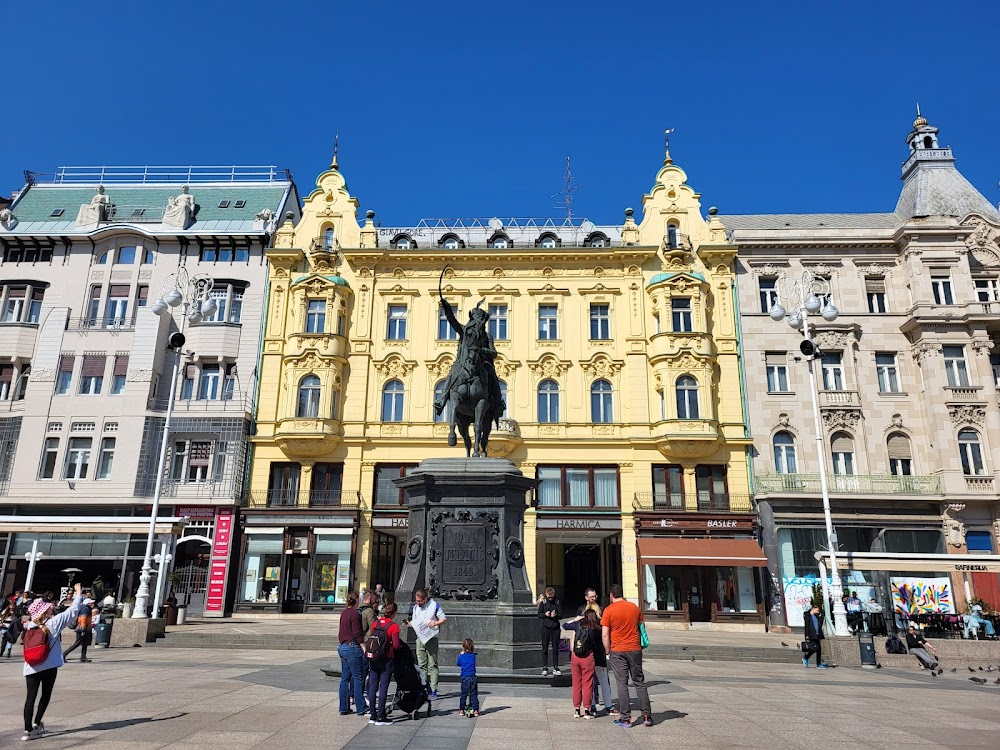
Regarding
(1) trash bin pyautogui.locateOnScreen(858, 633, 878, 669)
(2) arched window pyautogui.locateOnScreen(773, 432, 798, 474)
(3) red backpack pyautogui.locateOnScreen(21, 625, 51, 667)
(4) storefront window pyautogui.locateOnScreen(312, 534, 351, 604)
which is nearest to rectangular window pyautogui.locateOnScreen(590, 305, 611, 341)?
(2) arched window pyautogui.locateOnScreen(773, 432, 798, 474)

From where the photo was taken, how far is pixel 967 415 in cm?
3278

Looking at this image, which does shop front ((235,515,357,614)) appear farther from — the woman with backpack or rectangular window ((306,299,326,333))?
the woman with backpack

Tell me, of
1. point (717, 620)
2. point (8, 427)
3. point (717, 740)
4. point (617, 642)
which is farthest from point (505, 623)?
point (8, 427)

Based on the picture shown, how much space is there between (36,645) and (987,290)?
133ft

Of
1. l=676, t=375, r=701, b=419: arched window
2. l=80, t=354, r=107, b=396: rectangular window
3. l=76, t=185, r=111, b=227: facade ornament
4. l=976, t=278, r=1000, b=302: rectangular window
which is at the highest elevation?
l=76, t=185, r=111, b=227: facade ornament

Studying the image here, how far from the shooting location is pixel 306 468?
113 ft

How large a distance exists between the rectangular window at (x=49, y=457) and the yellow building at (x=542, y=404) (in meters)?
9.77

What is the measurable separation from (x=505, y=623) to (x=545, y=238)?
2992 centimetres

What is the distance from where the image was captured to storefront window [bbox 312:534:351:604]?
3238 cm

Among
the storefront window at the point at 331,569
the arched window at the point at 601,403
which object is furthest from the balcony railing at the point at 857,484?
the storefront window at the point at 331,569

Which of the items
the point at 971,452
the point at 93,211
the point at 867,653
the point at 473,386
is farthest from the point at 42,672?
the point at 93,211

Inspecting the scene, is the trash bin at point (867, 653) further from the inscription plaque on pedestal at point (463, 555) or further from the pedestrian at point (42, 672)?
the pedestrian at point (42, 672)

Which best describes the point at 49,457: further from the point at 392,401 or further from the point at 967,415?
the point at 967,415

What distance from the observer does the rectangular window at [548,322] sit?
121 feet
